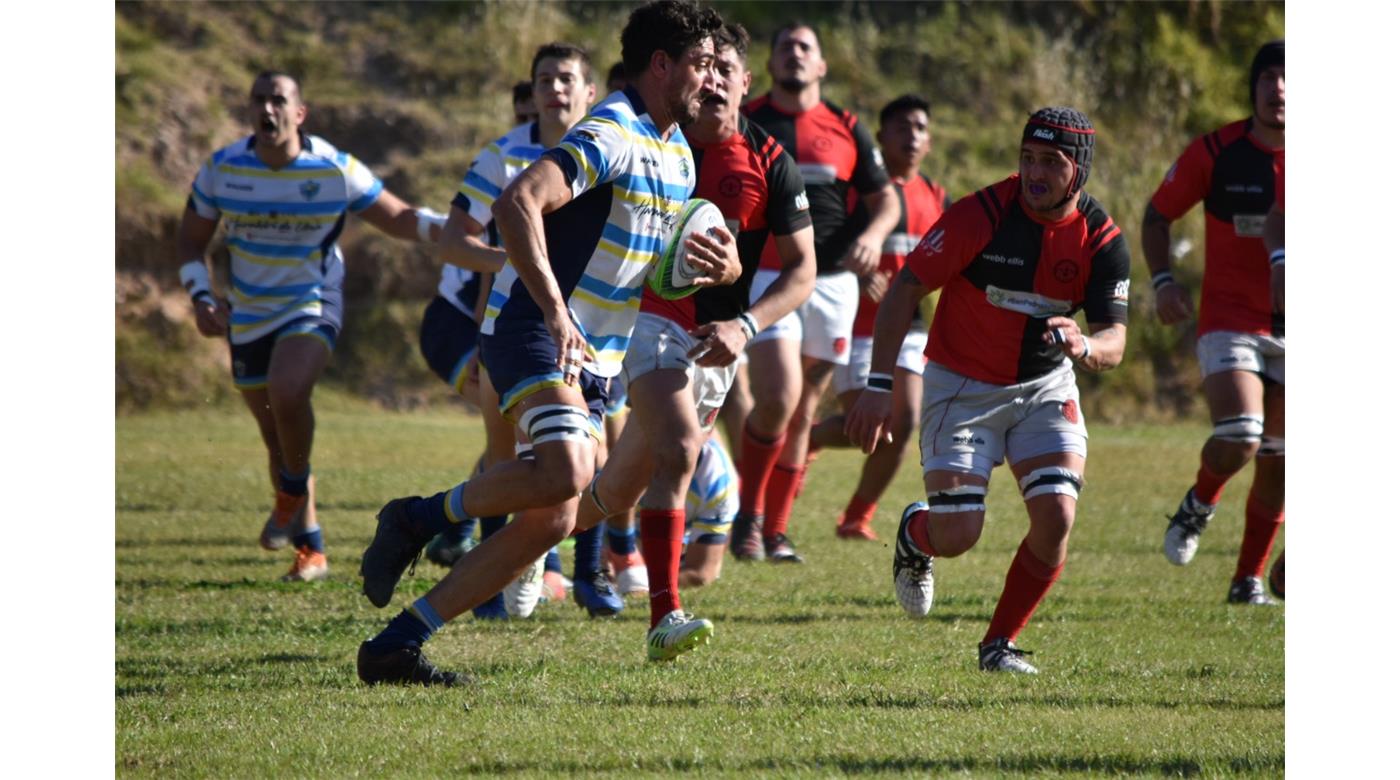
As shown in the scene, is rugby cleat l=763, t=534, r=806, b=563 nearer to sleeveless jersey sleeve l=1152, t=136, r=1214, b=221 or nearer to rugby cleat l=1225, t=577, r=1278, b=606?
rugby cleat l=1225, t=577, r=1278, b=606

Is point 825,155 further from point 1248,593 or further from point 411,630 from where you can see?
point 411,630

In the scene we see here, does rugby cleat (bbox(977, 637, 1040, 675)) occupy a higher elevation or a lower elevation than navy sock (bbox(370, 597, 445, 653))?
lower

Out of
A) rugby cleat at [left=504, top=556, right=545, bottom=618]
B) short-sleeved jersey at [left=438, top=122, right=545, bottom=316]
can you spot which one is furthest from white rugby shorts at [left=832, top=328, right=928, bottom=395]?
rugby cleat at [left=504, top=556, right=545, bottom=618]

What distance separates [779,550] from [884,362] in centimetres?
294

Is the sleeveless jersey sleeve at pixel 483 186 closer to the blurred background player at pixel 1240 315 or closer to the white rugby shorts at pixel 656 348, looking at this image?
the white rugby shorts at pixel 656 348

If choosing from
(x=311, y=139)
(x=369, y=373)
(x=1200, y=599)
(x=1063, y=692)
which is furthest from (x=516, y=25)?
(x=1063, y=692)

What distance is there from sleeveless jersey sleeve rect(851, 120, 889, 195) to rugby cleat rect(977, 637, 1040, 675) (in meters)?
3.45

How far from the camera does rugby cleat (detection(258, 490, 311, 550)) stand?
310 inches

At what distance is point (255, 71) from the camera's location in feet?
65.4

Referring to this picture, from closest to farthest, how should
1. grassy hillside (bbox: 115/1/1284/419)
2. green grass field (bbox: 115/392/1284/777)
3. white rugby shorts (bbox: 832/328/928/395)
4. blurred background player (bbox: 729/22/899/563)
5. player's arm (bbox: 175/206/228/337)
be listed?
1. green grass field (bbox: 115/392/1284/777)
2. player's arm (bbox: 175/206/228/337)
3. blurred background player (bbox: 729/22/899/563)
4. white rugby shorts (bbox: 832/328/928/395)
5. grassy hillside (bbox: 115/1/1284/419)

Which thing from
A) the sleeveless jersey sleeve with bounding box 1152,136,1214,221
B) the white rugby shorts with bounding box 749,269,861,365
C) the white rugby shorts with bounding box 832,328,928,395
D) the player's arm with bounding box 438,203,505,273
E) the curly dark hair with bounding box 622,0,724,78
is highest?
the curly dark hair with bounding box 622,0,724,78

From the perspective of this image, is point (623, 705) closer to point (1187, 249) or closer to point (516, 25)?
point (1187, 249)

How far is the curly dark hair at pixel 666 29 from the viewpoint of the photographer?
5188mm
